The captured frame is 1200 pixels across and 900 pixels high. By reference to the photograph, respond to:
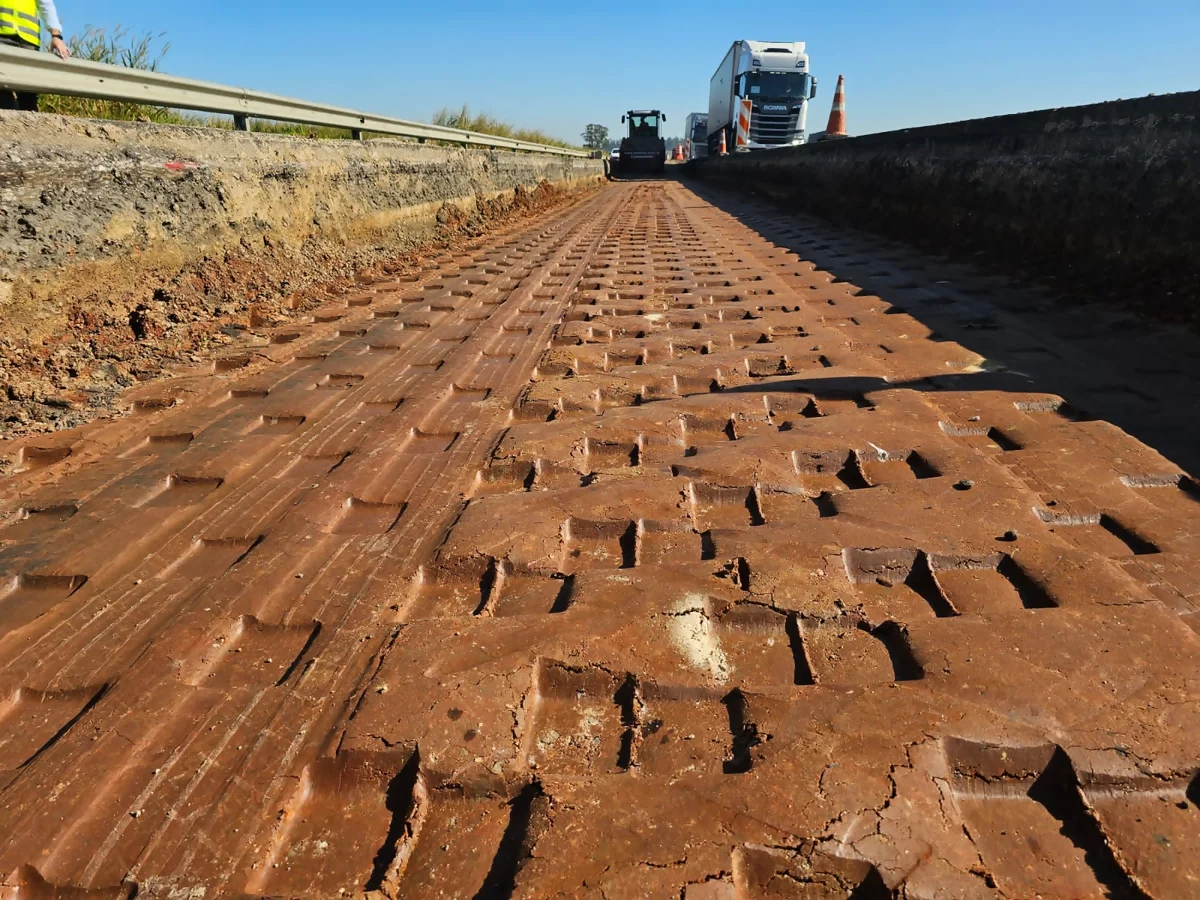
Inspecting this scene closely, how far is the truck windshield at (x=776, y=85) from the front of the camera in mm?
23969

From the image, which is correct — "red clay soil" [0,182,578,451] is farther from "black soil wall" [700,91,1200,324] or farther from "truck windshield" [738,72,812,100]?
"truck windshield" [738,72,812,100]

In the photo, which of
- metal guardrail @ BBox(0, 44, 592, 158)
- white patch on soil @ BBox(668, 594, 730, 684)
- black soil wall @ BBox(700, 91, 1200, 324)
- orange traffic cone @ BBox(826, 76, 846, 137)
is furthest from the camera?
orange traffic cone @ BBox(826, 76, 846, 137)

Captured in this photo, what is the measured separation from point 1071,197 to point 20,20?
21.3 ft

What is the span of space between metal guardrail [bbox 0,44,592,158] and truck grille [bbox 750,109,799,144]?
20.5 m

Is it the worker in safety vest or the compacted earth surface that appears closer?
the compacted earth surface

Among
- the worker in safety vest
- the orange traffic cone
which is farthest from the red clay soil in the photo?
the orange traffic cone

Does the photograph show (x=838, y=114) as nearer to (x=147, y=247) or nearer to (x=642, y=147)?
(x=642, y=147)

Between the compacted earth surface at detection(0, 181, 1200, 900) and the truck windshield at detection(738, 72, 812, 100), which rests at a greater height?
the truck windshield at detection(738, 72, 812, 100)

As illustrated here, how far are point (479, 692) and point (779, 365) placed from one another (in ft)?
A: 7.96

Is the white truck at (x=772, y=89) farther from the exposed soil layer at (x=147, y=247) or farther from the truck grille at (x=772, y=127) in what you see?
the exposed soil layer at (x=147, y=247)

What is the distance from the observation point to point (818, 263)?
630 centimetres

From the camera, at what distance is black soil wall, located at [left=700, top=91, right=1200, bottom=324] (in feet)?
13.2

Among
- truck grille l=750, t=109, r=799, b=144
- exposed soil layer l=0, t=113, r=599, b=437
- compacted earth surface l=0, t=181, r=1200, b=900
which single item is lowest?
compacted earth surface l=0, t=181, r=1200, b=900

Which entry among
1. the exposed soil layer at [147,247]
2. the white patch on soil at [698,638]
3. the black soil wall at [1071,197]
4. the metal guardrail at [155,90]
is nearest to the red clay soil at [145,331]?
the exposed soil layer at [147,247]
